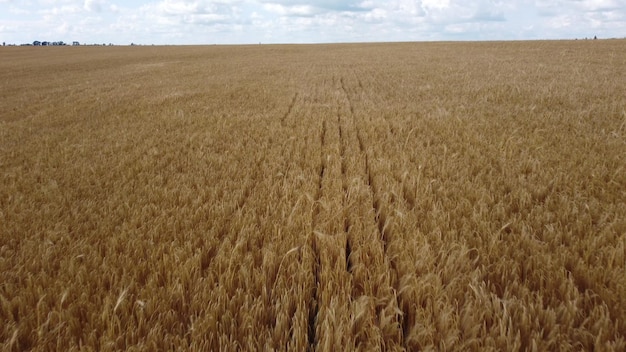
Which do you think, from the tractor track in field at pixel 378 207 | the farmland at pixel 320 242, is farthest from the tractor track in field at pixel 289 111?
the tractor track in field at pixel 378 207

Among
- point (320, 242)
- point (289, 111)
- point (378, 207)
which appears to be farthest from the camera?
point (289, 111)

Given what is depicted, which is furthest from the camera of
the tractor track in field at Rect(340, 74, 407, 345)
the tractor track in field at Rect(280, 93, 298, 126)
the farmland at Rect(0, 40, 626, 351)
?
the tractor track in field at Rect(280, 93, 298, 126)

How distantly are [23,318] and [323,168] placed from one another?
327 centimetres

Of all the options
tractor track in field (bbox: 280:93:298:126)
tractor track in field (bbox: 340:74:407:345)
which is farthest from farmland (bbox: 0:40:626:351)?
tractor track in field (bbox: 280:93:298:126)

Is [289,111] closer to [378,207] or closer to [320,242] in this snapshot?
[378,207]

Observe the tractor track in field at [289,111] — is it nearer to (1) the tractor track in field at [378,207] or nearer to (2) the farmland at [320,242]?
(2) the farmland at [320,242]

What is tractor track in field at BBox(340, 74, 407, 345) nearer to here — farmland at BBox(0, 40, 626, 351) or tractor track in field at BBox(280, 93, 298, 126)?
farmland at BBox(0, 40, 626, 351)

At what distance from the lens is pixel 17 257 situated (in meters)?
2.36

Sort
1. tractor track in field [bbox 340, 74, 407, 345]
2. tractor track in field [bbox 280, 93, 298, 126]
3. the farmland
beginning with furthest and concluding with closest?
1. tractor track in field [bbox 280, 93, 298, 126]
2. tractor track in field [bbox 340, 74, 407, 345]
3. the farmland

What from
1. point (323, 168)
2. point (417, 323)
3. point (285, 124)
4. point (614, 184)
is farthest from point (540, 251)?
point (285, 124)

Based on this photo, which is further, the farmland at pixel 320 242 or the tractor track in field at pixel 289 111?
the tractor track in field at pixel 289 111

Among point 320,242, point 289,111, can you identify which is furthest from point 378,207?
point 289,111

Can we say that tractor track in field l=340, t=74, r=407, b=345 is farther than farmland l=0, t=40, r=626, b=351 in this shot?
Yes

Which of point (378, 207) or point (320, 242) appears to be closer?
point (320, 242)
